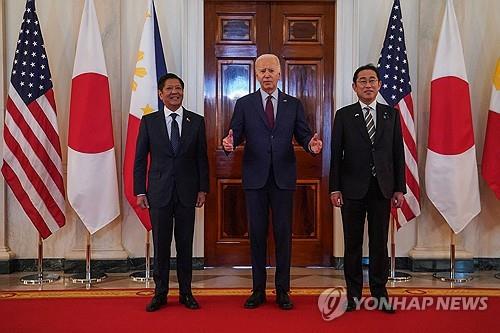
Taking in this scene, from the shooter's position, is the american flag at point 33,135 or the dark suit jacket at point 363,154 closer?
the dark suit jacket at point 363,154

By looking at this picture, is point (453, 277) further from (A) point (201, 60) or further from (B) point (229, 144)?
(A) point (201, 60)

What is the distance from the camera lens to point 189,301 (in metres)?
4.49

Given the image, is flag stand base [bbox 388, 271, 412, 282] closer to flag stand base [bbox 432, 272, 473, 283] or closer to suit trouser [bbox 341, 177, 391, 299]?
flag stand base [bbox 432, 272, 473, 283]

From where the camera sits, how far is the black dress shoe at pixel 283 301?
14.4 feet

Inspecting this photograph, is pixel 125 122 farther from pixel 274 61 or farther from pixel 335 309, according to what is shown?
pixel 335 309

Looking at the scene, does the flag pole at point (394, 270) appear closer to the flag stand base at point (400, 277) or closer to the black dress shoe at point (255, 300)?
the flag stand base at point (400, 277)

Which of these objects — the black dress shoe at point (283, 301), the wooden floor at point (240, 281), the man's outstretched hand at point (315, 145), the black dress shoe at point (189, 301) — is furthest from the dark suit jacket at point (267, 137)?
the wooden floor at point (240, 281)

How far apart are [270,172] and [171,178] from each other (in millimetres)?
699

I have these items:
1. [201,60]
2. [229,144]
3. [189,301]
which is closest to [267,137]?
[229,144]

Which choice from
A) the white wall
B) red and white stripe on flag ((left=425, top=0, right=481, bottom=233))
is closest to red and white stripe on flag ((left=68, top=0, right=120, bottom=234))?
the white wall

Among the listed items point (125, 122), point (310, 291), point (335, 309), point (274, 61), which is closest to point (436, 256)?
point (310, 291)

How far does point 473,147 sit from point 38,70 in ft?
13.3

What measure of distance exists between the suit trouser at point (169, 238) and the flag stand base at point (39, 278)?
1705mm

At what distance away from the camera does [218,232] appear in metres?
6.44
